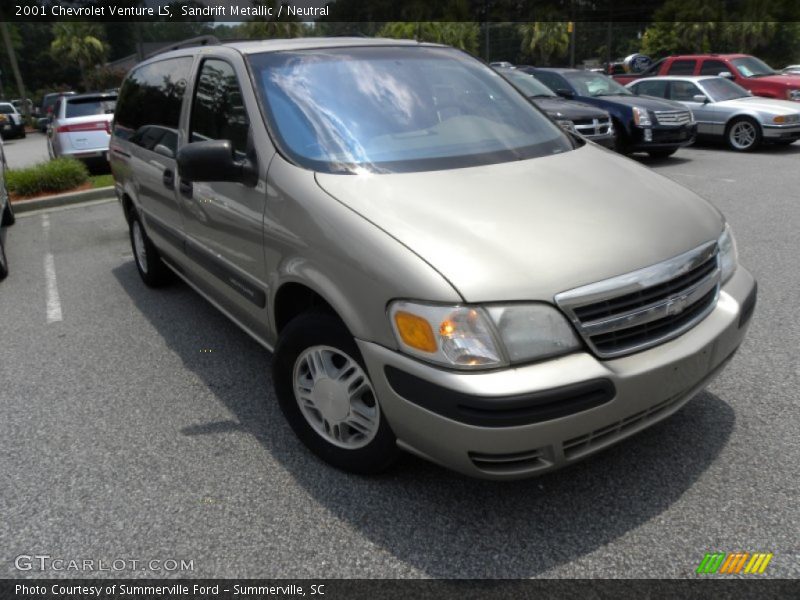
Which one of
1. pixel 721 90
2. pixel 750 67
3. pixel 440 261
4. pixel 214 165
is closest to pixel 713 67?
pixel 750 67

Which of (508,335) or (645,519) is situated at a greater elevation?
(508,335)

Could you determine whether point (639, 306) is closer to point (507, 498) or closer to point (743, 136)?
point (507, 498)

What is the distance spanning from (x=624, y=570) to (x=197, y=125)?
124 inches

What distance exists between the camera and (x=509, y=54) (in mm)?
37750

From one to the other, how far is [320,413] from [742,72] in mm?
14693

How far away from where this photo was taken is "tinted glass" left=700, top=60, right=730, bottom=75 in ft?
46.3

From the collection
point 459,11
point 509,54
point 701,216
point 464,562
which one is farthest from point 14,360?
point 459,11

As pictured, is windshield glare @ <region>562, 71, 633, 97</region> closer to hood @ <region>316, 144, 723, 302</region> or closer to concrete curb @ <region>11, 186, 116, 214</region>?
concrete curb @ <region>11, 186, 116, 214</region>

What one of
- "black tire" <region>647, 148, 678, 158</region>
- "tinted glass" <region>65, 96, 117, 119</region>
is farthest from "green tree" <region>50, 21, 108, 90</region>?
"black tire" <region>647, 148, 678, 158</region>

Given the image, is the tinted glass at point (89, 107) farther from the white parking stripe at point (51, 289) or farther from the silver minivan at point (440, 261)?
the silver minivan at point (440, 261)

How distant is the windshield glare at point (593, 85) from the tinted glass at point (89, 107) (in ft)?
27.9

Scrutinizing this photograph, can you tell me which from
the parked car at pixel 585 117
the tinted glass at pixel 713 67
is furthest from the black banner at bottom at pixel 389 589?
the tinted glass at pixel 713 67

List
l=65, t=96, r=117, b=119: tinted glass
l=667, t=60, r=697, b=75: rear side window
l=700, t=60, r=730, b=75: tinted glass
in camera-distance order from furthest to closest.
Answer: l=667, t=60, r=697, b=75: rear side window, l=700, t=60, r=730, b=75: tinted glass, l=65, t=96, r=117, b=119: tinted glass

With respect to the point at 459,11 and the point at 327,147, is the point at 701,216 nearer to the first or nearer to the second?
the point at 327,147
